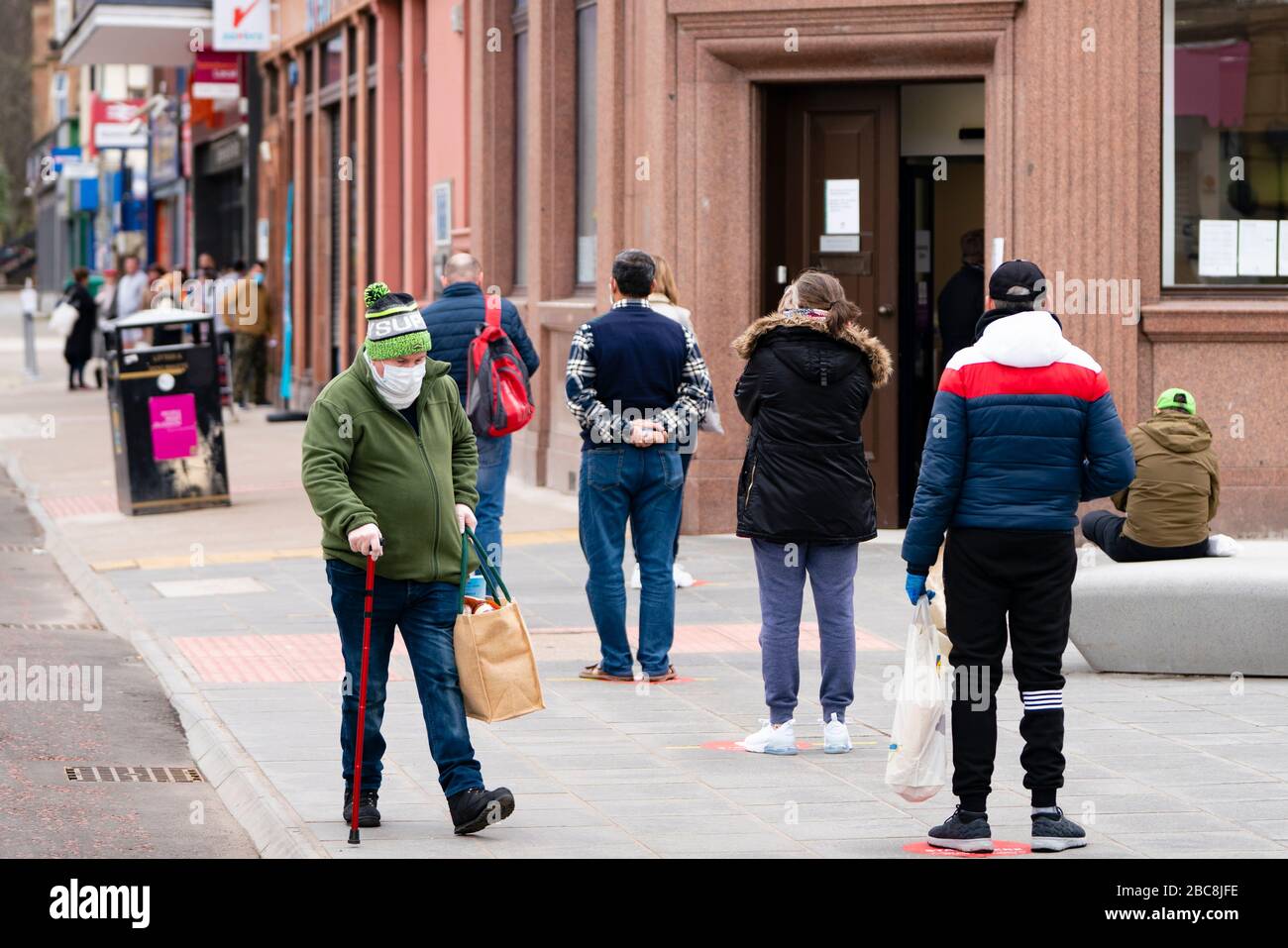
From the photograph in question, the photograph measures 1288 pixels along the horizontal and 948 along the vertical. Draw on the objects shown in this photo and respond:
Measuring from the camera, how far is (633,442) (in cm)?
Result: 903

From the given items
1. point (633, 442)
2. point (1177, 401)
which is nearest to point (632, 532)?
point (633, 442)

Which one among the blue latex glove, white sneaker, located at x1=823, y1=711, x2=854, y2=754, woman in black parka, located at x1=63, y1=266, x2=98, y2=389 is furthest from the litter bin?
woman in black parka, located at x1=63, y1=266, x2=98, y2=389

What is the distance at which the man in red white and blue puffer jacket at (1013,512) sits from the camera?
6.18 m

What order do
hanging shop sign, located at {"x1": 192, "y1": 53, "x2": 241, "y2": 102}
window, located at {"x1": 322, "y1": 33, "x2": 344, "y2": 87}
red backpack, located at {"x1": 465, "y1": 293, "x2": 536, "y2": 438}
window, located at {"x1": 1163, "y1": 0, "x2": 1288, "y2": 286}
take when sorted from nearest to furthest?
red backpack, located at {"x1": 465, "y1": 293, "x2": 536, "y2": 438}, window, located at {"x1": 1163, "y1": 0, "x2": 1288, "y2": 286}, window, located at {"x1": 322, "y1": 33, "x2": 344, "y2": 87}, hanging shop sign, located at {"x1": 192, "y1": 53, "x2": 241, "y2": 102}

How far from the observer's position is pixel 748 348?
25.7 feet

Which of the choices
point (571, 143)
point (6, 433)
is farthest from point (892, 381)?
point (6, 433)

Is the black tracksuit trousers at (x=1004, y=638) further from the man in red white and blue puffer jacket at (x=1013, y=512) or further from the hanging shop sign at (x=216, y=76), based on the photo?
the hanging shop sign at (x=216, y=76)

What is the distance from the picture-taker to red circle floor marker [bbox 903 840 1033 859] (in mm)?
6214

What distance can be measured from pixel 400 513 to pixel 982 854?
6.53ft

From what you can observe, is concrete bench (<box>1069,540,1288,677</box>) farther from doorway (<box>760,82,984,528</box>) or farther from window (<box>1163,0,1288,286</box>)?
doorway (<box>760,82,984,528</box>)

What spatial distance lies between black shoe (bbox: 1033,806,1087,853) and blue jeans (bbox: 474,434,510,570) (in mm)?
4842

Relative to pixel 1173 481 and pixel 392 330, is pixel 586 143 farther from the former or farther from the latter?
pixel 392 330
